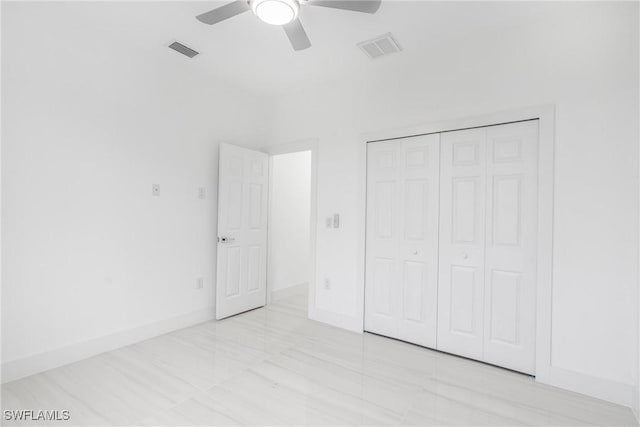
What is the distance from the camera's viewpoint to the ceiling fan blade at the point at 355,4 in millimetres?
1879

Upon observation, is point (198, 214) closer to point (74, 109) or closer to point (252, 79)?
point (74, 109)

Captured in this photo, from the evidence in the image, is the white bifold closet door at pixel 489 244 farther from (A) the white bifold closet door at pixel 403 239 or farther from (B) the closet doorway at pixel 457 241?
(A) the white bifold closet door at pixel 403 239

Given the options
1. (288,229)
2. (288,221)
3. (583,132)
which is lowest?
(288,229)

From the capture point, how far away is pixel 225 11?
205 cm

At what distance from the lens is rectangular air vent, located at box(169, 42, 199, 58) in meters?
2.90

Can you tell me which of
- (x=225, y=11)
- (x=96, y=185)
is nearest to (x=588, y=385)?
(x=225, y=11)

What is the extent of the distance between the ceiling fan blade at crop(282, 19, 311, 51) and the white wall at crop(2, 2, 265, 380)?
1.48 m

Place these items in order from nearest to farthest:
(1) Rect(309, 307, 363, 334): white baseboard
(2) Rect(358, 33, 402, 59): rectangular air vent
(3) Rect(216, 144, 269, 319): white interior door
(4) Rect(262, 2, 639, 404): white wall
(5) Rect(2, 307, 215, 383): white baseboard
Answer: (4) Rect(262, 2, 639, 404): white wall, (5) Rect(2, 307, 215, 383): white baseboard, (2) Rect(358, 33, 402, 59): rectangular air vent, (1) Rect(309, 307, 363, 334): white baseboard, (3) Rect(216, 144, 269, 319): white interior door

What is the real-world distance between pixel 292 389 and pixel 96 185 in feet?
7.65

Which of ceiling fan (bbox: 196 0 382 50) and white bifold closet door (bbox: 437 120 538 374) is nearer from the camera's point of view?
ceiling fan (bbox: 196 0 382 50)

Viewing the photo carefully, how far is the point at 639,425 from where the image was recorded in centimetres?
186

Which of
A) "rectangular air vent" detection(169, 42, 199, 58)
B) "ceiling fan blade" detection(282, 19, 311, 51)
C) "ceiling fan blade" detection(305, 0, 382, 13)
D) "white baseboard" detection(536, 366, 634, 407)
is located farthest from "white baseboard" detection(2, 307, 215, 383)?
"white baseboard" detection(536, 366, 634, 407)

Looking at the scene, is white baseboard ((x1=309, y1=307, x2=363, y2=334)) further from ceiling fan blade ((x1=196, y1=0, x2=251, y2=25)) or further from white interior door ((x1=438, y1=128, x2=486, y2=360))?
ceiling fan blade ((x1=196, y1=0, x2=251, y2=25))

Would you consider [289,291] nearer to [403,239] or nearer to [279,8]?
[403,239]
